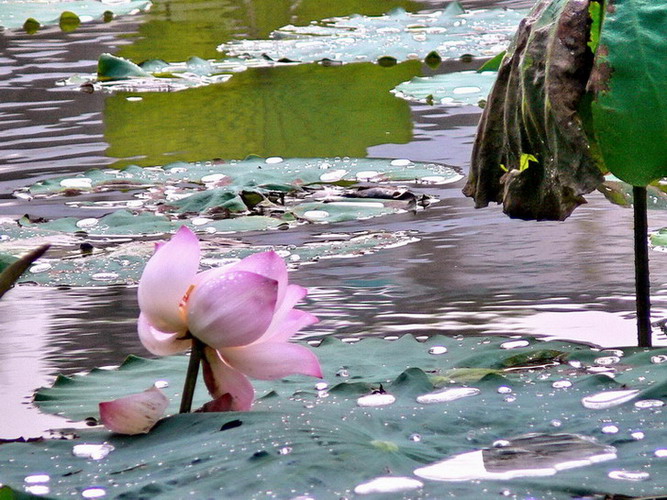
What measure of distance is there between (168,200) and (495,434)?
6.16 ft

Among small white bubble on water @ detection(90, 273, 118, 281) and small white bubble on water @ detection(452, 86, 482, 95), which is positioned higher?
small white bubble on water @ detection(90, 273, 118, 281)

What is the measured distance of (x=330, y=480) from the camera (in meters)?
1.00

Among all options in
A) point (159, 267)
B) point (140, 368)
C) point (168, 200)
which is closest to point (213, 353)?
point (159, 267)

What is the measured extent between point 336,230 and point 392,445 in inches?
61.4

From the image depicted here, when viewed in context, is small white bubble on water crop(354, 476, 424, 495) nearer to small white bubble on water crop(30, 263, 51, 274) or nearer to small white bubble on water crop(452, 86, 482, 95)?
small white bubble on water crop(30, 263, 51, 274)

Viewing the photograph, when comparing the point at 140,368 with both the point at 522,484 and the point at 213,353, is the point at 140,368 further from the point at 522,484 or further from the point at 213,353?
the point at 522,484

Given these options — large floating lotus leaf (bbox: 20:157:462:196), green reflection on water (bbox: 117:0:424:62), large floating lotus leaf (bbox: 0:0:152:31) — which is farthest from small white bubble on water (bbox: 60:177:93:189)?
large floating lotus leaf (bbox: 0:0:152:31)

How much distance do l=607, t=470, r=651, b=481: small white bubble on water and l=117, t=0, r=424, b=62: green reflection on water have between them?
492 centimetres

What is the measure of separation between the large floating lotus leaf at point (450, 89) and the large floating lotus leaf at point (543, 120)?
243 cm

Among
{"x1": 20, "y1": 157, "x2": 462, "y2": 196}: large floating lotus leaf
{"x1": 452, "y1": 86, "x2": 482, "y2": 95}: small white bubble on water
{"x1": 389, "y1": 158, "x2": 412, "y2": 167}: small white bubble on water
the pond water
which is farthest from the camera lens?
{"x1": 452, "y1": 86, "x2": 482, "y2": 95}: small white bubble on water

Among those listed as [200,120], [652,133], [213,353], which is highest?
[652,133]

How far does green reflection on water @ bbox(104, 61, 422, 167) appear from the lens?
12.1 ft

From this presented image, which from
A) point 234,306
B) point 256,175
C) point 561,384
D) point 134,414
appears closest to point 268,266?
point 234,306

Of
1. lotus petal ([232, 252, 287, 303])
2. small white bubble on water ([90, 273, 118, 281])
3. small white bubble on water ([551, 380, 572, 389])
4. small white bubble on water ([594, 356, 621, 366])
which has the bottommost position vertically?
small white bubble on water ([90, 273, 118, 281])
